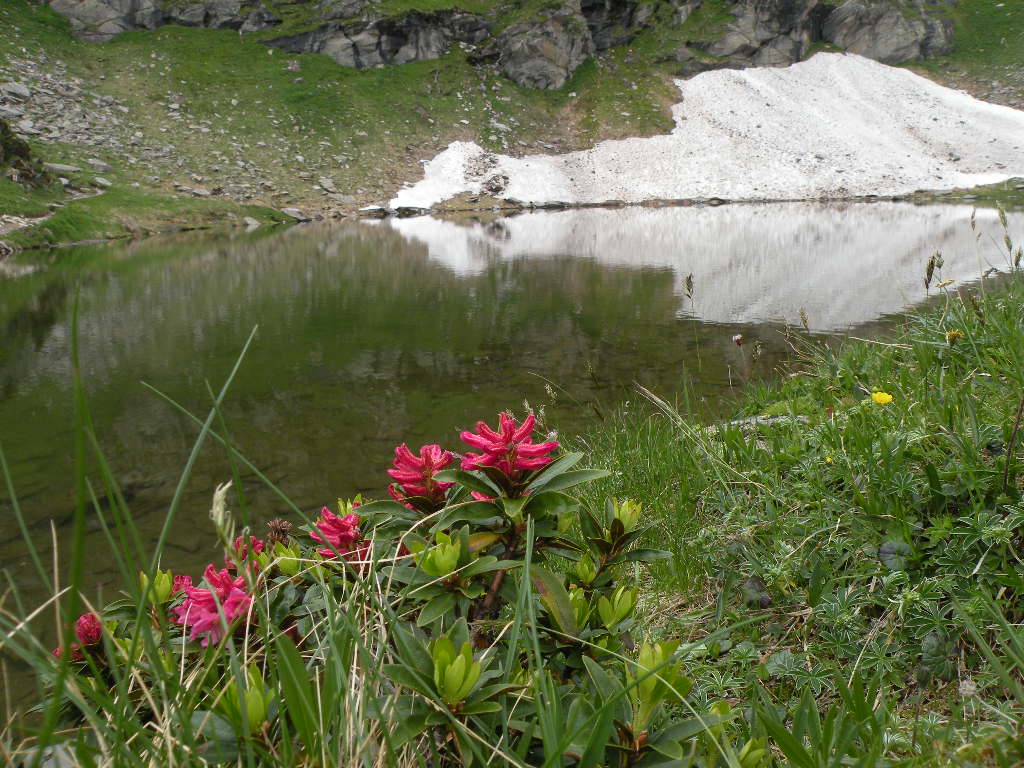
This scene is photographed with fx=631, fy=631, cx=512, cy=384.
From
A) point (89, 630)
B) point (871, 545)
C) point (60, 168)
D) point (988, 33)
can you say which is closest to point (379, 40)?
point (60, 168)

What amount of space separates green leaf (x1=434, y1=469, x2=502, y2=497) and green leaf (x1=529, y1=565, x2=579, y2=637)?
0.64ft

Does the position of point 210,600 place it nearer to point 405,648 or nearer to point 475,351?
point 405,648

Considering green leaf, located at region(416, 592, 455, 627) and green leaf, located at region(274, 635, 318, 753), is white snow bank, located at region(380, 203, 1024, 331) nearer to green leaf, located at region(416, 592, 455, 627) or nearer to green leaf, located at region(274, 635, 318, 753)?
green leaf, located at region(416, 592, 455, 627)

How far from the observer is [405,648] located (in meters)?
1.10

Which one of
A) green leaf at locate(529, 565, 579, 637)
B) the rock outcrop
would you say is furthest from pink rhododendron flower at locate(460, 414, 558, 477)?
the rock outcrop

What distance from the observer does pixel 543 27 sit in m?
64.8

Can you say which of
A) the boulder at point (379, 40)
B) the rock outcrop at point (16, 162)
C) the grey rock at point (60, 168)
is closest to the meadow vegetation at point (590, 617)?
the rock outcrop at point (16, 162)

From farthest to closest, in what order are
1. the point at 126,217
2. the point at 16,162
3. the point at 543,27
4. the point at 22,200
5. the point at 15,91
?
the point at 543,27, the point at 15,91, the point at 126,217, the point at 16,162, the point at 22,200

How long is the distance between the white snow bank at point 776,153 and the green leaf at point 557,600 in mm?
47252

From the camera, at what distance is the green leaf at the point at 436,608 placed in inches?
50.4

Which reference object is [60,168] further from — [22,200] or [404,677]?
[404,677]

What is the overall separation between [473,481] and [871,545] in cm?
170

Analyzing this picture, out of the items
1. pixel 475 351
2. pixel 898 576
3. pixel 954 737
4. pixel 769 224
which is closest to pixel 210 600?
pixel 954 737

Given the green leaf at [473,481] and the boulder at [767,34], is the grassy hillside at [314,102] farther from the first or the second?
the green leaf at [473,481]
